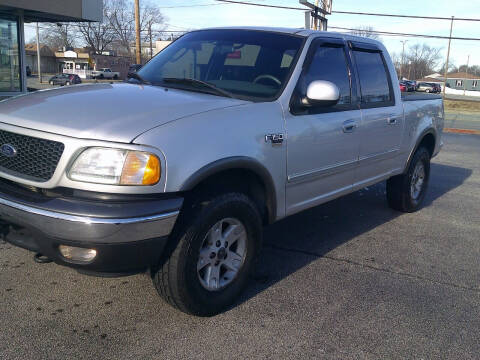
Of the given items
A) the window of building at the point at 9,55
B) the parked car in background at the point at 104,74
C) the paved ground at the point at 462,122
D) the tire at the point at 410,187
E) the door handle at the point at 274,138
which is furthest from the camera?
the parked car in background at the point at 104,74

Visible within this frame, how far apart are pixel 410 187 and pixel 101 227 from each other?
4.46 m

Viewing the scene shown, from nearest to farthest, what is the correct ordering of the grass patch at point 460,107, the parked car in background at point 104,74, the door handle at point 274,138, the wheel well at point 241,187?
the wheel well at point 241,187 → the door handle at point 274,138 → the grass patch at point 460,107 → the parked car in background at point 104,74

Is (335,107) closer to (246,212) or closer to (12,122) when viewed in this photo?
(246,212)

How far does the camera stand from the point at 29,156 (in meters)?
2.87

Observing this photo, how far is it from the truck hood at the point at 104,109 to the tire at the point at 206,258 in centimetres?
61

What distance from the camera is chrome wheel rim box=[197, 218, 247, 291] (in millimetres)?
3182

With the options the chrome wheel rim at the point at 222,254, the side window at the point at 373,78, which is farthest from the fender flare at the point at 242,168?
the side window at the point at 373,78

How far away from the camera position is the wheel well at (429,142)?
6.24 meters

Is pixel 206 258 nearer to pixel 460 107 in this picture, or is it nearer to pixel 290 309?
pixel 290 309

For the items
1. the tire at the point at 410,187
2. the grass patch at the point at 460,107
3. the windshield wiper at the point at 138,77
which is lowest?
the grass patch at the point at 460,107

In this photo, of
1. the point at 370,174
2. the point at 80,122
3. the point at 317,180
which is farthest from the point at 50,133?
the point at 370,174

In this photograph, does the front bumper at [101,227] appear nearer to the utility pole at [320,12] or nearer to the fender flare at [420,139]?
the fender flare at [420,139]

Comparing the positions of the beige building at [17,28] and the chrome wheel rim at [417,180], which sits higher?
the beige building at [17,28]

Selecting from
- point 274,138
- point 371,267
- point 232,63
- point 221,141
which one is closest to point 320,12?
point 232,63
